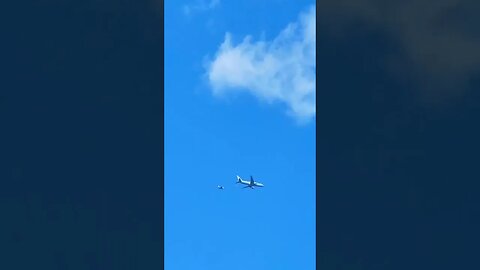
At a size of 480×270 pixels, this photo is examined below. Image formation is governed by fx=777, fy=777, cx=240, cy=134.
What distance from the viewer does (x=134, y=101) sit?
4.82 metres

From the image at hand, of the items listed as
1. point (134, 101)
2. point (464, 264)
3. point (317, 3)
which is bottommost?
point (464, 264)

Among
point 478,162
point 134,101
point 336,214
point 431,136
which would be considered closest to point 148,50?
point 134,101

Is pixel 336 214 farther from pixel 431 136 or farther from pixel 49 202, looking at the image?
pixel 49 202

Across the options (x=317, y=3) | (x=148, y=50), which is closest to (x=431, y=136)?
(x=317, y=3)

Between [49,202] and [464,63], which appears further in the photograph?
[464,63]

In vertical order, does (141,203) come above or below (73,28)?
below

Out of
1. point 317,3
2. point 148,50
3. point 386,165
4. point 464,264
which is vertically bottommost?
point 464,264

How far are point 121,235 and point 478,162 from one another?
230cm

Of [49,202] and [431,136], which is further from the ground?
[431,136]

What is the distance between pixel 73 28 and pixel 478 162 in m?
2.69

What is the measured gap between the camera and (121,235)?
4750mm

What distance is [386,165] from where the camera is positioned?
16.2 feet


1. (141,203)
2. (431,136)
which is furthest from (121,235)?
(431,136)

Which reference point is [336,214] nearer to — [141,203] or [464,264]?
[464,264]
